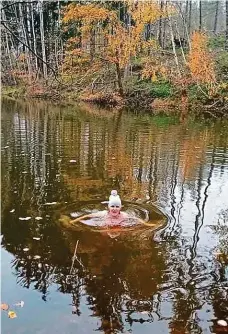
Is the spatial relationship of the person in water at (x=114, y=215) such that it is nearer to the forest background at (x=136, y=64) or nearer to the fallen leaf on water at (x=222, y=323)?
the fallen leaf on water at (x=222, y=323)

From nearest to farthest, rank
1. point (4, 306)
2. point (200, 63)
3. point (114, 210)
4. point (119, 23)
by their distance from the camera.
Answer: point (4, 306) < point (114, 210) < point (200, 63) < point (119, 23)

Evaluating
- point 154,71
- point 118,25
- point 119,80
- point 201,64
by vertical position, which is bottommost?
point 119,80

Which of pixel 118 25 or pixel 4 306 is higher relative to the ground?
pixel 118 25

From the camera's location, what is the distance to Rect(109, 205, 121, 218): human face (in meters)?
8.02

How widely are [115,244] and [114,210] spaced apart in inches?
39.8

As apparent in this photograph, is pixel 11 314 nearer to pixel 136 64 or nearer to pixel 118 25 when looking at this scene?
pixel 118 25

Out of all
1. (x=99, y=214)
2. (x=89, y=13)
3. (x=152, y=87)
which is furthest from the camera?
(x=152, y=87)

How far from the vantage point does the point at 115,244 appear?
23.4 feet

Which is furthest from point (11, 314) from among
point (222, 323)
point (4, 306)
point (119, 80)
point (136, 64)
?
point (136, 64)

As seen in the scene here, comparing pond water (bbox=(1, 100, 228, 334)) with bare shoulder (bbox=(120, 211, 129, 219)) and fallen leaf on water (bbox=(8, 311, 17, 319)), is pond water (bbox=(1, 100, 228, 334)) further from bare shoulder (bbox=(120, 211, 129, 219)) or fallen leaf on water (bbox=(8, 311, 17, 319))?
bare shoulder (bbox=(120, 211, 129, 219))

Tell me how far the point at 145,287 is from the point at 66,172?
262 inches

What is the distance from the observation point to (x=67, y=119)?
80.4ft

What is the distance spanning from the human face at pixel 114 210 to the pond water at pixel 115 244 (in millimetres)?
501

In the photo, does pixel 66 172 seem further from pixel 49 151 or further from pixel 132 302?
pixel 132 302
